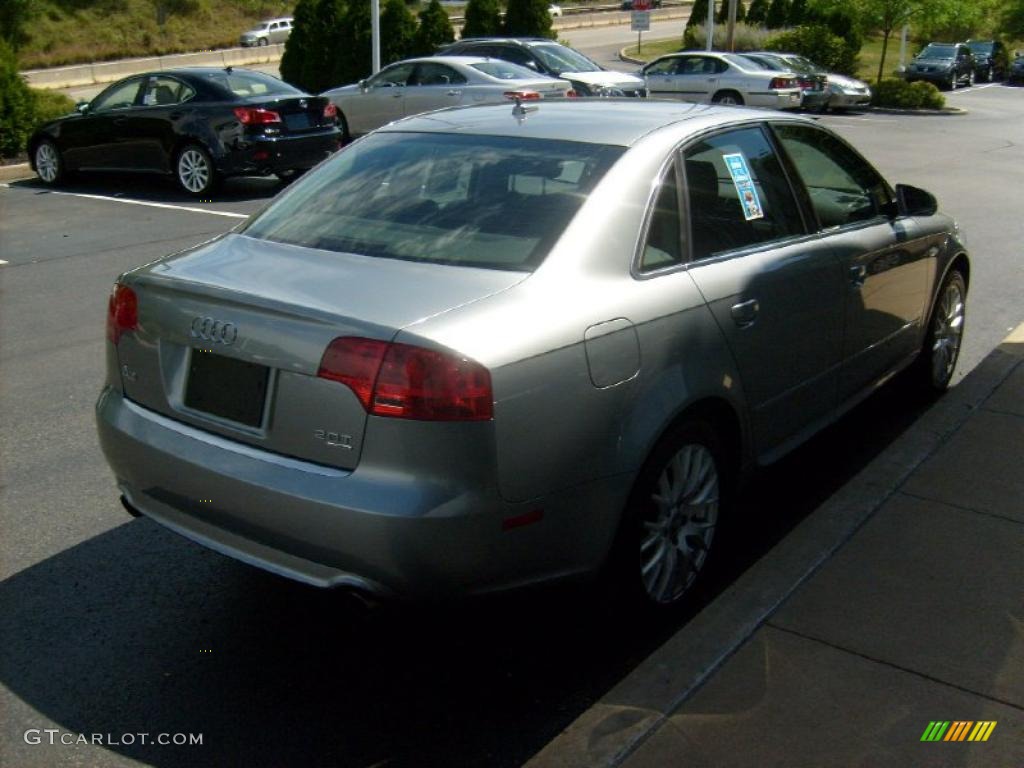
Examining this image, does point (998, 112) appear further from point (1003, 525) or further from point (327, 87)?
point (1003, 525)

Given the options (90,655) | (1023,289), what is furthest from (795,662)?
(1023,289)

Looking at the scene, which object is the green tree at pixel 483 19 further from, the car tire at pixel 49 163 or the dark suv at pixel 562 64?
the car tire at pixel 49 163

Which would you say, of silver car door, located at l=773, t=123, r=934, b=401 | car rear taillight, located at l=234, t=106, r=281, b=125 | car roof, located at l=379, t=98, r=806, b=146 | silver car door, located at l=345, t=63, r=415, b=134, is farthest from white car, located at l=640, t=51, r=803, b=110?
car roof, located at l=379, t=98, r=806, b=146

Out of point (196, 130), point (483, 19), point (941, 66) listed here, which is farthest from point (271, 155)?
point (941, 66)

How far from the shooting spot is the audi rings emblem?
3.53 meters

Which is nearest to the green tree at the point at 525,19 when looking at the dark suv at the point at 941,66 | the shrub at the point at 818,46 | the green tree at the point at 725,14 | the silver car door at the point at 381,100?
the shrub at the point at 818,46

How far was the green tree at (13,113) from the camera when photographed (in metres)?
17.4

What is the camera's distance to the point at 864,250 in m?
5.21

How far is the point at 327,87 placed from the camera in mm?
28938

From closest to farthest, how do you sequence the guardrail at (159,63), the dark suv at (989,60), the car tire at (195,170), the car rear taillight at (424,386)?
the car rear taillight at (424,386) → the car tire at (195,170) → the dark suv at (989,60) → the guardrail at (159,63)

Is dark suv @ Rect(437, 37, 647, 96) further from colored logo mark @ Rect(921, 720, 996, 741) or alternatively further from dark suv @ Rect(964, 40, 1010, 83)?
dark suv @ Rect(964, 40, 1010, 83)

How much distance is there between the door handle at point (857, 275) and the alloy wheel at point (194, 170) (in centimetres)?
1040

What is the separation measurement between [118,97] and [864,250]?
1218 centimetres

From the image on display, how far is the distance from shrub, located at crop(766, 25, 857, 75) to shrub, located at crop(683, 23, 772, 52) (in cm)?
100
